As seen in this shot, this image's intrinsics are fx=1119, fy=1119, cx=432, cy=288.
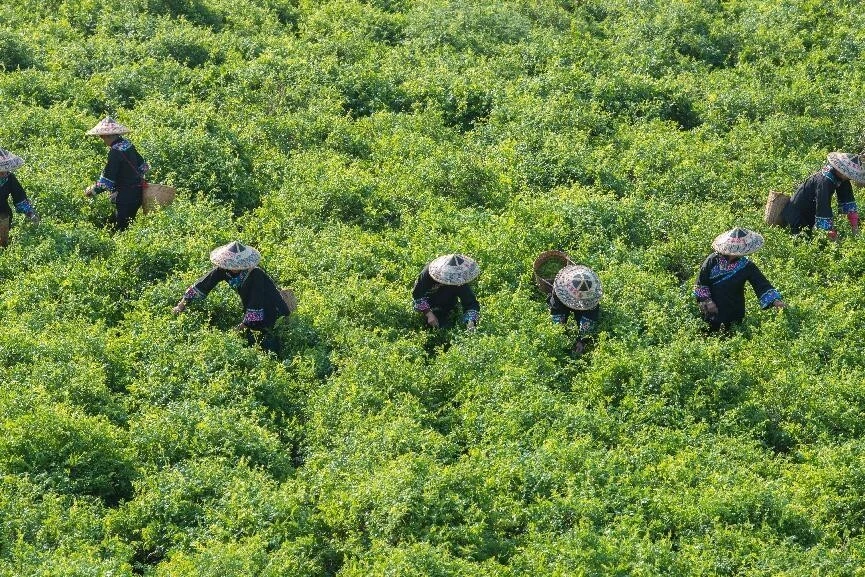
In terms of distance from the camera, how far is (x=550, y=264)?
41.4 feet

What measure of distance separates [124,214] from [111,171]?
1.74 ft

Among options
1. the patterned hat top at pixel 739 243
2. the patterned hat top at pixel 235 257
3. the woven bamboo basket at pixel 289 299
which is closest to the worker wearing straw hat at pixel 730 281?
the patterned hat top at pixel 739 243

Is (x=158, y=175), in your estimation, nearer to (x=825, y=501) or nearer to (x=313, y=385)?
(x=313, y=385)

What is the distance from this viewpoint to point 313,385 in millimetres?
10969

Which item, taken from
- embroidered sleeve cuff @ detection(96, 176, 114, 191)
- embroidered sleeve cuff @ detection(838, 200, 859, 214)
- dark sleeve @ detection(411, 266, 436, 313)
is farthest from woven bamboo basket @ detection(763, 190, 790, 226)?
embroidered sleeve cuff @ detection(96, 176, 114, 191)

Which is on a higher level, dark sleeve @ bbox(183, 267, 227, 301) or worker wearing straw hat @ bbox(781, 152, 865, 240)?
worker wearing straw hat @ bbox(781, 152, 865, 240)

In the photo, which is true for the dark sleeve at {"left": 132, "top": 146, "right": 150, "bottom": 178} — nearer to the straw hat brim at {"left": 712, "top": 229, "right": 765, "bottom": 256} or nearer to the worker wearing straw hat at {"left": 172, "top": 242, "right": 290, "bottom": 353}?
the worker wearing straw hat at {"left": 172, "top": 242, "right": 290, "bottom": 353}

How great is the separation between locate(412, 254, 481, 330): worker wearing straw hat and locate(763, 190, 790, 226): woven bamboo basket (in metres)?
4.20

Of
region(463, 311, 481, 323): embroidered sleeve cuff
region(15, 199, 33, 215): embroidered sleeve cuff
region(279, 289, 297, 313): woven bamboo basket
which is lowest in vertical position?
region(279, 289, 297, 313): woven bamboo basket

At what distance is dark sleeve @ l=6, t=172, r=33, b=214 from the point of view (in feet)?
41.3

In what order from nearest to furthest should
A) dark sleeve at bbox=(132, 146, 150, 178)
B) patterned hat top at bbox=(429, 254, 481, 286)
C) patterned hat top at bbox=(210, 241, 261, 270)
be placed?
patterned hat top at bbox=(210, 241, 261, 270) < patterned hat top at bbox=(429, 254, 481, 286) < dark sleeve at bbox=(132, 146, 150, 178)

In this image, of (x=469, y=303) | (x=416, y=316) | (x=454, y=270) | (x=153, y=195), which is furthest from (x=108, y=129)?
(x=469, y=303)

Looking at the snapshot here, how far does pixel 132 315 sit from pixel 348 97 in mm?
6114

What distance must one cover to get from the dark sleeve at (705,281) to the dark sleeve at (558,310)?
143 centimetres
